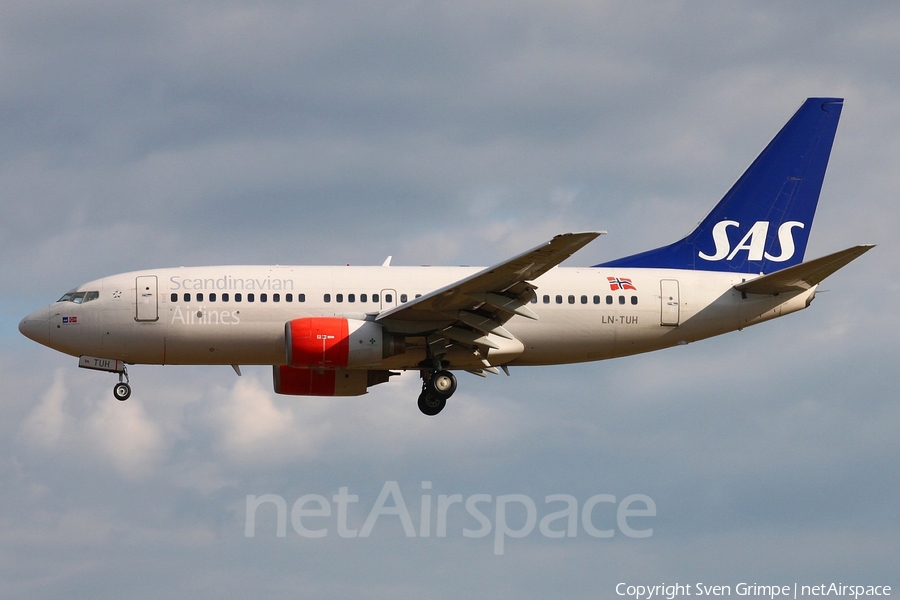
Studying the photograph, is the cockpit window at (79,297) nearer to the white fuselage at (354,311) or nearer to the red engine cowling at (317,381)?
the white fuselage at (354,311)

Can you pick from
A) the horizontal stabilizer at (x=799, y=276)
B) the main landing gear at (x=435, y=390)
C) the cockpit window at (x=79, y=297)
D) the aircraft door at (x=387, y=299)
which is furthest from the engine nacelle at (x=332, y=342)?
the horizontal stabilizer at (x=799, y=276)

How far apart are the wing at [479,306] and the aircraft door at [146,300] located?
679 cm

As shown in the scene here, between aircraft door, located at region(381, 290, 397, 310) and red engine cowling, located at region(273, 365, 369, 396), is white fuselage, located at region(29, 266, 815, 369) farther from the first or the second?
red engine cowling, located at region(273, 365, 369, 396)

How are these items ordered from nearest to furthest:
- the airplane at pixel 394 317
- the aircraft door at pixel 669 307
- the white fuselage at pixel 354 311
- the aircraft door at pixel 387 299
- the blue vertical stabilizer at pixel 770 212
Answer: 1. the airplane at pixel 394 317
2. the white fuselage at pixel 354 311
3. the aircraft door at pixel 387 299
4. the aircraft door at pixel 669 307
5. the blue vertical stabilizer at pixel 770 212

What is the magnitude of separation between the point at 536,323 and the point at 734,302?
249 inches

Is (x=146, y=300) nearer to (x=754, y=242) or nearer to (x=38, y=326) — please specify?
(x=38, y=326)

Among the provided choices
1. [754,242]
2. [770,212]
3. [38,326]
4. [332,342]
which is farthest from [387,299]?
[770,212]

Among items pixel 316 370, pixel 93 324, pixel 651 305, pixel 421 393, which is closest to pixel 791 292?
pixel 651 305

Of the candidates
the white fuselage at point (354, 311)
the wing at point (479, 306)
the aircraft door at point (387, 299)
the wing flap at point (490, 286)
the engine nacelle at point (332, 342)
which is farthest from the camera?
the aircraft door at point (387, 299)

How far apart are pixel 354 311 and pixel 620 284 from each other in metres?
8.26

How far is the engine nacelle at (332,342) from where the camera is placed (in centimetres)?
3362

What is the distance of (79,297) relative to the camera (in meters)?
36.0

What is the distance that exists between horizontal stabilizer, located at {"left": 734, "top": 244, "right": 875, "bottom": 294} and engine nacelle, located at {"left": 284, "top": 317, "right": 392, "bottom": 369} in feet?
38.0

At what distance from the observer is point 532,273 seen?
32688 millimetres
